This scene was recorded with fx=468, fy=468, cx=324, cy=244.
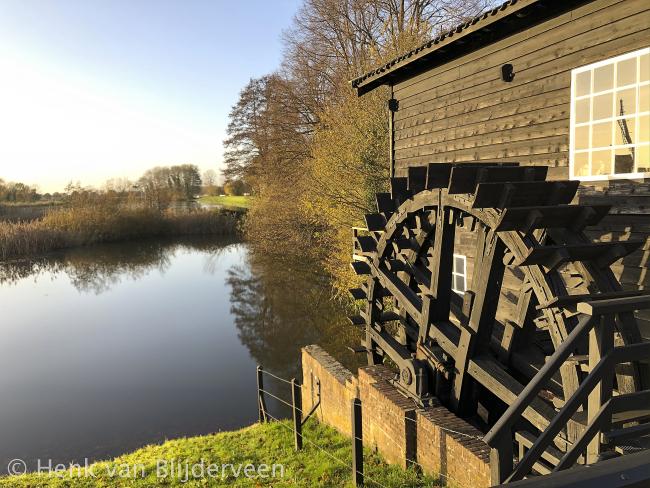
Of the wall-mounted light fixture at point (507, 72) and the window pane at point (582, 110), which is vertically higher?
the wall-mounted light fixture at point (507, 72)

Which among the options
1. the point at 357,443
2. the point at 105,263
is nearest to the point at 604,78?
the point at 357,443

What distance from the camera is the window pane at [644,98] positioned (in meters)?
4.23

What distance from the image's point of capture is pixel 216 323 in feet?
52.1

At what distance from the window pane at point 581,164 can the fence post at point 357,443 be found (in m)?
3.35

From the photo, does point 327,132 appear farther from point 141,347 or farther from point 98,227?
point 98,227

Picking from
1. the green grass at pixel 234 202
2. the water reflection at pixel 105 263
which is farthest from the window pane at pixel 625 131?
the green grass at pixel 234 202

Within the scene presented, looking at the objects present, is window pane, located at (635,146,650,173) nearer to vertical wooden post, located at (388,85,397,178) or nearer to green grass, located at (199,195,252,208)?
A: vertical wooden post, located at (388,85,397,178)

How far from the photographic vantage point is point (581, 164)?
195 inches

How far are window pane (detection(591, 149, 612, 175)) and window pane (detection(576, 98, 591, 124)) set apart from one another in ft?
1.25

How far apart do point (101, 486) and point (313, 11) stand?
876 inches

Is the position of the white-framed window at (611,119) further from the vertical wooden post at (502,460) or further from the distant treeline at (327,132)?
the distant treeline at (327,132)

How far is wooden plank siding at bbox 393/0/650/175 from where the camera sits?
4578mm

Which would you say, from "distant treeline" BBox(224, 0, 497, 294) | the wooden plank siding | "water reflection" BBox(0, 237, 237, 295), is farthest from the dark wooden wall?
"water reflection" BBox(0, 237, 237, 295)

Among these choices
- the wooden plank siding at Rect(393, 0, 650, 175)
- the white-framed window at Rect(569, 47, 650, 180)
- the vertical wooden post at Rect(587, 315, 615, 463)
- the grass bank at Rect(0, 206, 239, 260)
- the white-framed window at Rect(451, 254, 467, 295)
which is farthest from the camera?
the grass bank at Rect(0, 206, 239, 260)
